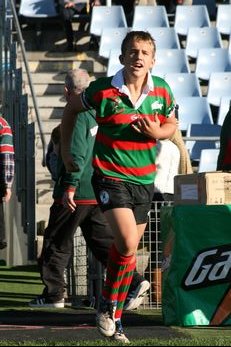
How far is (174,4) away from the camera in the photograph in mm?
19469

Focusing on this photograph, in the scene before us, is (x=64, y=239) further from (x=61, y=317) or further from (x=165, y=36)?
(x=165, y=36)

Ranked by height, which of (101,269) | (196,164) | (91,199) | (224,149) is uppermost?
(224,149)

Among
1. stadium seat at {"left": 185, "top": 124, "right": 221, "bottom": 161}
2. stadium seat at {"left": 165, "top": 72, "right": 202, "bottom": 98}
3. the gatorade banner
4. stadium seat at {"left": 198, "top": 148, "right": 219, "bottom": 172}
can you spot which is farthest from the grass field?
stadium seat at {"left": 165, "top": 72, "right": 202, "bottom": 98}

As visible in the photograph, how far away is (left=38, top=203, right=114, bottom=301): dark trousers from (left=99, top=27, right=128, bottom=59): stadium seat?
866 centimetres

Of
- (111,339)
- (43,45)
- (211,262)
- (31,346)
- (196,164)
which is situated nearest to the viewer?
(31,346)

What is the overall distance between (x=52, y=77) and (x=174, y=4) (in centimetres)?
338

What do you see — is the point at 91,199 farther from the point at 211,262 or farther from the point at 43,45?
the point at 43,45

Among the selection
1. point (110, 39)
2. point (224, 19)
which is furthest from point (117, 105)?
point (224, 19)

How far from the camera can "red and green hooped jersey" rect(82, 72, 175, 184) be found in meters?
6.54

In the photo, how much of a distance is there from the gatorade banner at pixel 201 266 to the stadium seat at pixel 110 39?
9.97 meters

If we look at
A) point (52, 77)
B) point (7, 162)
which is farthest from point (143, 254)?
point (52, 77)

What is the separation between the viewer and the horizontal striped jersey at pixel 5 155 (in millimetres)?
10516

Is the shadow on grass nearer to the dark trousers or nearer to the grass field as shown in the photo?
the grass field

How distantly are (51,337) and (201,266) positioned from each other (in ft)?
3.99
